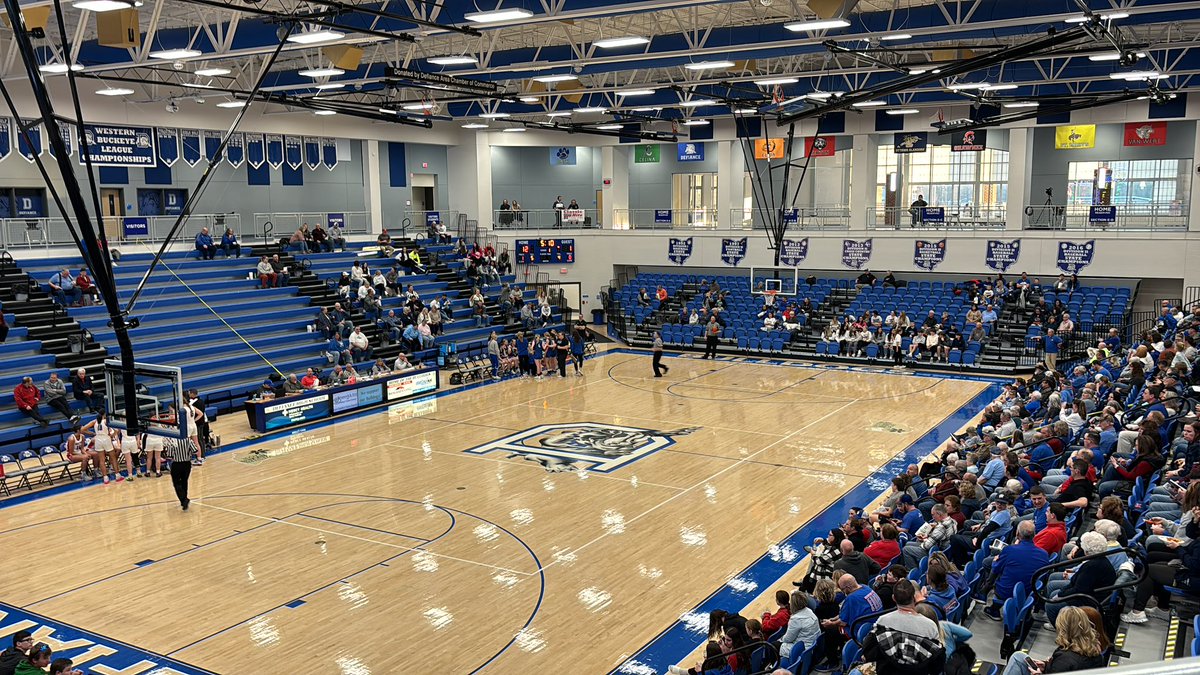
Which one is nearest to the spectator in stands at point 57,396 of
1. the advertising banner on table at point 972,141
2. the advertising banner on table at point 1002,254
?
the advertising banner on table at point 972,141

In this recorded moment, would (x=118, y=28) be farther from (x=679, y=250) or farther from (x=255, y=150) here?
(x=679, y=250)

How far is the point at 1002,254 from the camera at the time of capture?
31.5m

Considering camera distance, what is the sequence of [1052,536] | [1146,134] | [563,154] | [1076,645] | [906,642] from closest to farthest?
1. [1076,645]
2. [906,642]
3. [1052,536]
4. [1146,134]
5. [563,154]

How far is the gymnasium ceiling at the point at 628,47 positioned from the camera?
1538 cm

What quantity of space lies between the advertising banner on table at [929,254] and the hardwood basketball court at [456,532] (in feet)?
33.9

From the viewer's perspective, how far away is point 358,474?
17.4 metres

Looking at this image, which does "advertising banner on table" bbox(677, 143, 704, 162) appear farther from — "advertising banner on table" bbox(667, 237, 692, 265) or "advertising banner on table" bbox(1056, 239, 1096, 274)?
"advertising banner on table" bbox(1056, 239, 1096, 274)

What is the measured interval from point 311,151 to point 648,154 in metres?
Answer: 13.0

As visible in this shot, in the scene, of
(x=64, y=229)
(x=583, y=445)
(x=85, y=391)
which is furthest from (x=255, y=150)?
(x=583, y=445)

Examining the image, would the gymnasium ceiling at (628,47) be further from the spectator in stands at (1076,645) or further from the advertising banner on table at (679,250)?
the spectator in stands at (1076,645)

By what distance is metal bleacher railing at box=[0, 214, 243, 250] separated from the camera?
26.3m

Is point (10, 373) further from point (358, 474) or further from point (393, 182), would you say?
point (393, 182)

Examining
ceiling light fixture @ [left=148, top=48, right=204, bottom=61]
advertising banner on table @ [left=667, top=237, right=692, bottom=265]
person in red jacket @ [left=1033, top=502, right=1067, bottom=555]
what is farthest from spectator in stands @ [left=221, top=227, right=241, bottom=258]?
person in red jacket @ [left=1033, top=502, right=1067, bottom=555]

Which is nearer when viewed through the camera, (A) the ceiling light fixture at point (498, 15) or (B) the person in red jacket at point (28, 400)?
(A) the ceiling light fixture at point (498, 15)
